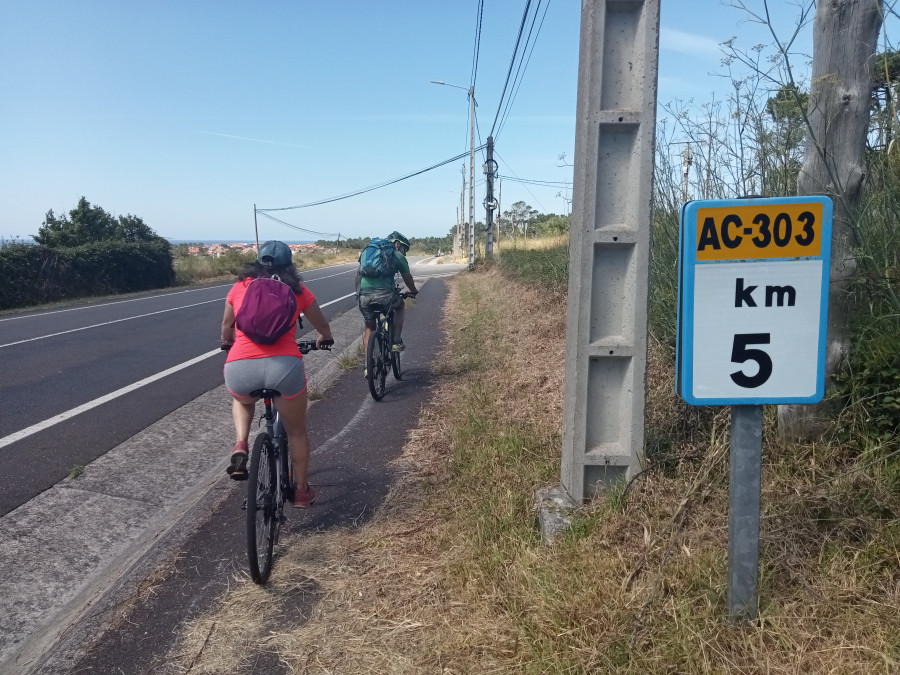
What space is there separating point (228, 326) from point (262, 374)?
53 cm

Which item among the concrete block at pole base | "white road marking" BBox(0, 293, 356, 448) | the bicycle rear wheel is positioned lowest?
"white road marking" BBox(0, 293, 356, 448)

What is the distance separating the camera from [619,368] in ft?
11.1

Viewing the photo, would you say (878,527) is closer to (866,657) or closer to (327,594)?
(866,657)

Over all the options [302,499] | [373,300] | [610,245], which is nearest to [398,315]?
[373,300]

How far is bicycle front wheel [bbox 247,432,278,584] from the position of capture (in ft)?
10.7

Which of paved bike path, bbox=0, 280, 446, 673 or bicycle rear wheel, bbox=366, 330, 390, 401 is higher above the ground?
bicycle rear wheel, bbox=366, 330, 390, 401

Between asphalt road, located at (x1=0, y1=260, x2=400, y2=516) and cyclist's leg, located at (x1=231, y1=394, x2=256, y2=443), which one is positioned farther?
asphalt road, located at (x1=0, y1=260, x2=400, y2=516)

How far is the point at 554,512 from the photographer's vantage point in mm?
3324

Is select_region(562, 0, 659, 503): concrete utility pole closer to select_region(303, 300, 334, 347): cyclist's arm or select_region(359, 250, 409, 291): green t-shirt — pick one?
select_region(303, 300, 334, 347): cyclist's arm

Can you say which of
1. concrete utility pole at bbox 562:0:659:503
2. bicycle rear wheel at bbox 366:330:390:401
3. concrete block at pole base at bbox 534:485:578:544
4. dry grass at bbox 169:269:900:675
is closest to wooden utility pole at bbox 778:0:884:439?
dry grass at bbox 169:269:900:675

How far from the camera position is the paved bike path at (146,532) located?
3.07 m

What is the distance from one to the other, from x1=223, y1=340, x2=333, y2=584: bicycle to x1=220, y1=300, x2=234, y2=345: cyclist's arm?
1.45ft

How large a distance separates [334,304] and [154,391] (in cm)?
1093

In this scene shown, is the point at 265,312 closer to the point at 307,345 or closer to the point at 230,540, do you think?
the point at 307,345
